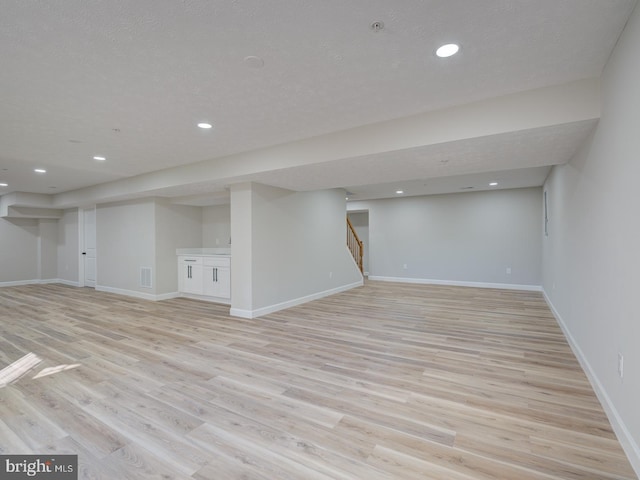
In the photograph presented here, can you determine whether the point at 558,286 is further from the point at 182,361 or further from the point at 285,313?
the point at 182,361

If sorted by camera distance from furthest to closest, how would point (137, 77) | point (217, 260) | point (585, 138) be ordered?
point (217, 260) < point (585, 138) < point (137, 77)

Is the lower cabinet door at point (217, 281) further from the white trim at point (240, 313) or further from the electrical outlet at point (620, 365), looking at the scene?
the electrical outlet at point (620, 365)

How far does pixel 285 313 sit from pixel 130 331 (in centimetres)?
226

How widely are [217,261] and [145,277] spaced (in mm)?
1914

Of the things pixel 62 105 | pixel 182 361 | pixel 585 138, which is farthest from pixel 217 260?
pixel 585 138

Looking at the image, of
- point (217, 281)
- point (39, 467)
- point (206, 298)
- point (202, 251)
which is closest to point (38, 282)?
point (202, 251)

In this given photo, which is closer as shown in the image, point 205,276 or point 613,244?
point 613,244

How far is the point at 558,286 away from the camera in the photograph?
14.8 feet

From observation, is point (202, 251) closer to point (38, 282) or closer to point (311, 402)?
point (311, 402)

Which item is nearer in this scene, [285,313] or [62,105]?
[62,105]

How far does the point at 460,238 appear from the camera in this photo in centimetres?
817

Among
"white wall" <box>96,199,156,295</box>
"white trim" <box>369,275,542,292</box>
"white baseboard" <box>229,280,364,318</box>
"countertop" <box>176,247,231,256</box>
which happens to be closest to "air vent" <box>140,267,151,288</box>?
"white wall" <box>96,199,156,295</box>

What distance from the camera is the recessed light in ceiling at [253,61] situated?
7.04 ft

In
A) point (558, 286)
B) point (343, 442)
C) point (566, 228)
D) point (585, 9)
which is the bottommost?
point (343, 442)
